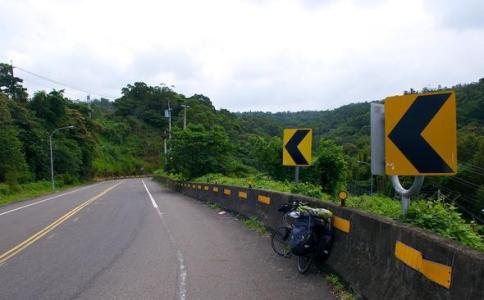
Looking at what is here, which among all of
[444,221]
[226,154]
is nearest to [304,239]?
[444,221]

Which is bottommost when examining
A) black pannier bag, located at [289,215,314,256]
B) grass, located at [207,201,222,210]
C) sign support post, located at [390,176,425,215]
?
→ grass, located at [207,201,222,210]

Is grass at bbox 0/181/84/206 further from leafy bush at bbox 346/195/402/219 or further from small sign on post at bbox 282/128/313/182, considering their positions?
leafy bush at bbox 346/195/402/219

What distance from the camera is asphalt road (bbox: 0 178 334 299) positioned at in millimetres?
7719

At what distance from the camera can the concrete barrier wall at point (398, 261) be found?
4.42m

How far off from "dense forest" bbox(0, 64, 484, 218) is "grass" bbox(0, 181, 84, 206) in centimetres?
104

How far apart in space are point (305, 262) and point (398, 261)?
10.3 feet

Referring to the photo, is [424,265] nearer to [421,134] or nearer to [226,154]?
[421,134]

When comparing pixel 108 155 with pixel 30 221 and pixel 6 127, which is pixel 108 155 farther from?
pixel 30 221

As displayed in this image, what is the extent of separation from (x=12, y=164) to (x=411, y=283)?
55.0 metres

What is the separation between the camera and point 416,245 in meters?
5.37

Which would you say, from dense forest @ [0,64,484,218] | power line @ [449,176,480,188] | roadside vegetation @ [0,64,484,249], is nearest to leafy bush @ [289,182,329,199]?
roadside vegetation @ [0,64,484,249]

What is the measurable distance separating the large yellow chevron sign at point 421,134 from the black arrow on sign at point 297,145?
6038 millimetres

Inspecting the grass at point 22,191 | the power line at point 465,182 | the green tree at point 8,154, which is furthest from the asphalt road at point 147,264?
the power line at point 465,182

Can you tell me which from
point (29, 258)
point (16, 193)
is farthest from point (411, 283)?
point (16, 193)
